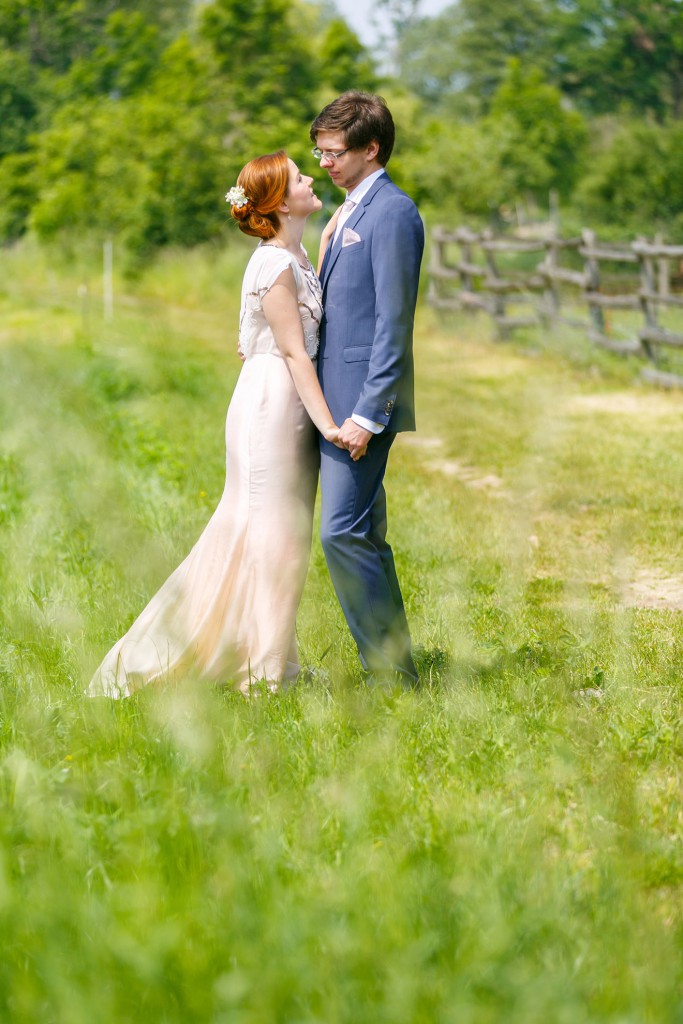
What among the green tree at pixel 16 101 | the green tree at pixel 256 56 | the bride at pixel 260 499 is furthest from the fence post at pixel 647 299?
the green tree at pixel 16 101

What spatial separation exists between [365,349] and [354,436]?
0.91ft

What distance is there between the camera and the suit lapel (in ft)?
12.5

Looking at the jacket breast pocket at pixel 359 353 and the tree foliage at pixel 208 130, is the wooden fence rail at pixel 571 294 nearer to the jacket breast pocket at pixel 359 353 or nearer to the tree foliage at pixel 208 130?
the tree foliage at pixel 208 130

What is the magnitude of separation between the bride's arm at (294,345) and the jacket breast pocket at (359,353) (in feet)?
0.41

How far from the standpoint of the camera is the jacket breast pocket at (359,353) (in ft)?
12.6

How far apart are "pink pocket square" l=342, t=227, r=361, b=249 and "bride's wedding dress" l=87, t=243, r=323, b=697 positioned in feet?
0.53

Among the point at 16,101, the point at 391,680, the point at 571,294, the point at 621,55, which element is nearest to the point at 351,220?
the point at 391,680

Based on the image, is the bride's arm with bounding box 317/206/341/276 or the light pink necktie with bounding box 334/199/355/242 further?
the bride's arm with bounding box 317/206/341/276

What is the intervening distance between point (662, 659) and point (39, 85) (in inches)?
1290

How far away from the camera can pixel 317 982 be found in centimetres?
230

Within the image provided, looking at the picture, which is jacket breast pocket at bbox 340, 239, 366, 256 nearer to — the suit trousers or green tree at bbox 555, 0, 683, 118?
the suit trousers

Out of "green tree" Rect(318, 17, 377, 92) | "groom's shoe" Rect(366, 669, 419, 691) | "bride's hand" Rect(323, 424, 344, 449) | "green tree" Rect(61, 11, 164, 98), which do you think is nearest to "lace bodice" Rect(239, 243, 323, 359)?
"bride's hand" Rect(323, 424, 344, 449)

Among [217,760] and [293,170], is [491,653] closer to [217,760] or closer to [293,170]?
[217,760]

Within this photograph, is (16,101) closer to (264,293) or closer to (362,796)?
(264,293)
